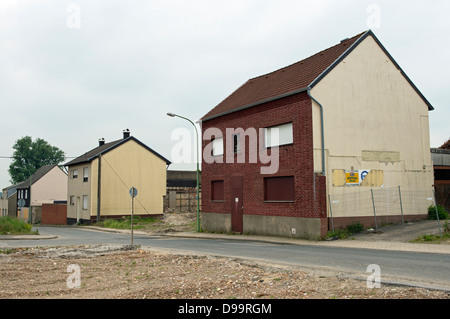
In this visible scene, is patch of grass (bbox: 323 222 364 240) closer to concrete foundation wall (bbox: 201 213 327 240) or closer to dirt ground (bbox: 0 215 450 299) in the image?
concrete foundation wall (bbox: 201 213 327 240)

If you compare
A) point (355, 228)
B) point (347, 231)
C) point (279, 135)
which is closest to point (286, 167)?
point (279, 135)

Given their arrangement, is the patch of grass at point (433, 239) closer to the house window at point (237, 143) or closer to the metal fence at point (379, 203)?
the metal fence at point (379, 203)

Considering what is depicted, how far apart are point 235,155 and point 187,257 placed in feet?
39.8

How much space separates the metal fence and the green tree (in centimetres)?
8101

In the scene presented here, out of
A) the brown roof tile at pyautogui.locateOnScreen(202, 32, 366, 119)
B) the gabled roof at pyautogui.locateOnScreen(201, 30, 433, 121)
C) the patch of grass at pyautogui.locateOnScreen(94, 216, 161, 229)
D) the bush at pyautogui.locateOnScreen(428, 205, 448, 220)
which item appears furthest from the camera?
the patch of grass at pyautogui.locateOnScreen(94, 216, 161, 229)

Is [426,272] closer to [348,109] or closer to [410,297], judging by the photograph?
[410,297]

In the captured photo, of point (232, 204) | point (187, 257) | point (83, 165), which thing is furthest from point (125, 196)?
point (187, 257)

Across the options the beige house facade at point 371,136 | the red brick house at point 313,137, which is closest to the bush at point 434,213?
the beige house facade at point 371,136

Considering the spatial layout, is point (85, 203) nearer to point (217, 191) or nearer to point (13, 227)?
point (13, 227)

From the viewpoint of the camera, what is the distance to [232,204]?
941 inches

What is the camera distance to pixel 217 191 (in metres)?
25.5

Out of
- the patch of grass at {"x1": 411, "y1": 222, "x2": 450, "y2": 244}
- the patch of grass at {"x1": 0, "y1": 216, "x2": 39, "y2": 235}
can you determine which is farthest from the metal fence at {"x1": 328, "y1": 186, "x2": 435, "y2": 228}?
the patch of grass at {"x1": 0, "y1": 216, "x2": 39, "y2": 235}

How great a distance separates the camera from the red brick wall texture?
1902 cm

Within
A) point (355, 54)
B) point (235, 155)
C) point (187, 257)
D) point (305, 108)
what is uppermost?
point (355, 54)
